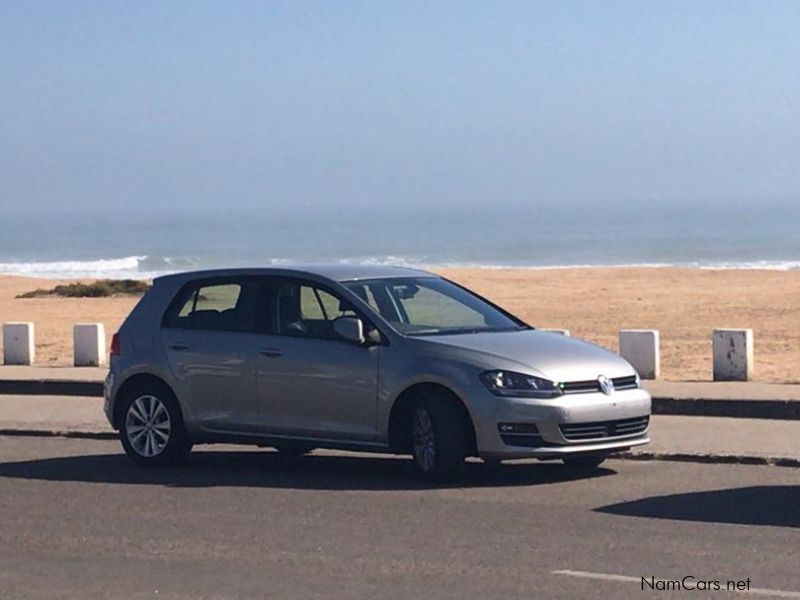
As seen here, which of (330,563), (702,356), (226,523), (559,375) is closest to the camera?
(330,563)

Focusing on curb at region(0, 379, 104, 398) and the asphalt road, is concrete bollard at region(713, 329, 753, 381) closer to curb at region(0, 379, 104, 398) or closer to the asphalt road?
the asphalt road

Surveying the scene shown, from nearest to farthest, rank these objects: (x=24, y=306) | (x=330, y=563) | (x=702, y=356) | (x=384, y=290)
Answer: (x=330, y=563) < (x=384, y=290) < (x=702, y=356) < (x=24, y=306)

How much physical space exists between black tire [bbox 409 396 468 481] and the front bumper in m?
0.14

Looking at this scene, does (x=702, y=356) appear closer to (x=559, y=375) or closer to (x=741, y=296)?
(x=559, y=375)

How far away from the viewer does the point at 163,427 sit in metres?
12.6

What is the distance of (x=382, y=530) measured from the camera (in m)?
9.59

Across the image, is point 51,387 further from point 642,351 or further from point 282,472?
point 642,351

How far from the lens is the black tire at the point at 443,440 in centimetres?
1127

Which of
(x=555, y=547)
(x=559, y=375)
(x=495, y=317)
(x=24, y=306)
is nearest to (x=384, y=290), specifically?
(x=495, y=317)

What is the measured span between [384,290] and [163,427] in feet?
6.88

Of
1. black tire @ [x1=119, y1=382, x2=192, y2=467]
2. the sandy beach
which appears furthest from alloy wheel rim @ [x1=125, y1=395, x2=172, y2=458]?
the sandy beach

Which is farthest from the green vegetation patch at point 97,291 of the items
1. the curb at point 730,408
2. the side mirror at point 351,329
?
the side mirror at point 351,329

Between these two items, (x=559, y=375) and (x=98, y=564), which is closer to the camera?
(x=98, y=564)

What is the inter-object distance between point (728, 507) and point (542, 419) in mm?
1510
